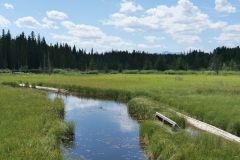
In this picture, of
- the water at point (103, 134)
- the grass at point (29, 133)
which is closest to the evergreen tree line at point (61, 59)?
the water at point (103, 134)

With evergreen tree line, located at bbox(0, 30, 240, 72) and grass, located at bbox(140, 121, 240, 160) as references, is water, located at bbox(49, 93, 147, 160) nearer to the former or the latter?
grass, located at bbox(140, 121, 240, 160)

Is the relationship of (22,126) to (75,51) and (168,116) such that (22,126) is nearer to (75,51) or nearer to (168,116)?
(168,116)

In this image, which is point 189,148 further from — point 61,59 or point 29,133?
point 61,59

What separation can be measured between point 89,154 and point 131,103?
20972mm

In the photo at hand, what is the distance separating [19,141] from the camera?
64.2ft

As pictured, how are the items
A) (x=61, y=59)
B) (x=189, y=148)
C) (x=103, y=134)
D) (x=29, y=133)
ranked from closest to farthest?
(x=189, y=148) < (x=29, y=133) < (x=103, y=134) < (x=61, y=59)

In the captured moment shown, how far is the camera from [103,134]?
3025 cm

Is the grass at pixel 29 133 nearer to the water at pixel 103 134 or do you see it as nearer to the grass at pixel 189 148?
the water at pixel 103 134

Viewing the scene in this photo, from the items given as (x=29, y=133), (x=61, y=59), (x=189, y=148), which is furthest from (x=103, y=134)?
(x=61, y=59)

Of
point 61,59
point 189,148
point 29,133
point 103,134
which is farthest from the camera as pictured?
point 61,59

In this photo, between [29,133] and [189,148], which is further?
[29,133]

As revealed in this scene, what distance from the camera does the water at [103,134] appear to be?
77.5 ft

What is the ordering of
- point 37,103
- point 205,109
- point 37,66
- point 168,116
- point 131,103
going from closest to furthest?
point 168,116 < point 205,109 < point 37,103 < point 131,103 < point 37,66

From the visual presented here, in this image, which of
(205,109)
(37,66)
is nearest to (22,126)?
(205,109)
